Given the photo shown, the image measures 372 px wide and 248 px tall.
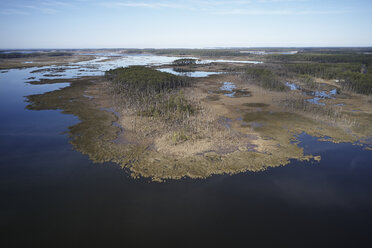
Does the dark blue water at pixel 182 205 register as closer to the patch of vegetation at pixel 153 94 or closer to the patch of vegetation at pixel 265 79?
the patch of vegetation at pixel 153 94

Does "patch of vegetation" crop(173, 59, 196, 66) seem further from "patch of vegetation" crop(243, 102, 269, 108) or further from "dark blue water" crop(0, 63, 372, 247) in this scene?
"dark blue water" crop(0, 63, 372, 247)

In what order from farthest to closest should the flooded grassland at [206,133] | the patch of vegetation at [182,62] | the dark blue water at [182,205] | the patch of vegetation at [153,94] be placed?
the patch of vegetation at [182,62], the patch of vegetation at [153,94], the flooded grassland at [206,133], the dark blue water at [182,205]

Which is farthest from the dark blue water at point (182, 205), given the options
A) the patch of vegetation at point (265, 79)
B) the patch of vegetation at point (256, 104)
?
the patch of vegetation at point (265, 79)

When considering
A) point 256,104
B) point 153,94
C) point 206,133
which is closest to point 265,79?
point 256,104

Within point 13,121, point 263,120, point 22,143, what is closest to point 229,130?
point 263,120

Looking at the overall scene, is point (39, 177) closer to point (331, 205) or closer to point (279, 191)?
point (279, 191)

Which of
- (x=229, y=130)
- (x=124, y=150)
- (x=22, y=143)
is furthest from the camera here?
(x=229, y=130)
